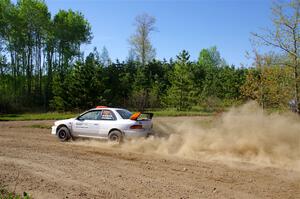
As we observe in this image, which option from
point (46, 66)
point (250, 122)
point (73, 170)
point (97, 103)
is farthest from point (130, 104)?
point (73, 170)

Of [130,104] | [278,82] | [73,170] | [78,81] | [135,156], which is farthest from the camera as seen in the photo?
[130,104]

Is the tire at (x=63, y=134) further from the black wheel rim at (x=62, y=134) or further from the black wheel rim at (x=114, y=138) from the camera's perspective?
the black wheel rim at (x=114, y=138)

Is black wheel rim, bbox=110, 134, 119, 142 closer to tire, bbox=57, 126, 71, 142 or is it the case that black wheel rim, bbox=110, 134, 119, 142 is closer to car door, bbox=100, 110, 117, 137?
car door, bbox=100, 110, 117, 137

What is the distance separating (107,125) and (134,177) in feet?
16.5

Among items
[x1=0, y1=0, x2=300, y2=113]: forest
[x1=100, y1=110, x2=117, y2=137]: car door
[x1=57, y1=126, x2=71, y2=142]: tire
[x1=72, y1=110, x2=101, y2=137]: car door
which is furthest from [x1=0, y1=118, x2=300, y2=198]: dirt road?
[x1=0, y1=0, x2=300, y2=113]: forest

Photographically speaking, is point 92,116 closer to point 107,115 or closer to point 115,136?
point 107,115

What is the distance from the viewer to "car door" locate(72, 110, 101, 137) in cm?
1217

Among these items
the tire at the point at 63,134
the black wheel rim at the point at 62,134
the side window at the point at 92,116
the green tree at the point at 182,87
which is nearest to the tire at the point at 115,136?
the side window at the point at 92,116

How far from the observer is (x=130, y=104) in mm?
42781

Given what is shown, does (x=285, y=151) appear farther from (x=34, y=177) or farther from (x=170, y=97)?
(x=170, y=97)

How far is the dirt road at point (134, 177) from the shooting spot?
5.97 m

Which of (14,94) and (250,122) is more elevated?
(14,94)

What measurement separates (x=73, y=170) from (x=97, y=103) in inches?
1154

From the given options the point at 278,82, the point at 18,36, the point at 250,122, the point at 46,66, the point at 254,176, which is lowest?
the point at 254,176
